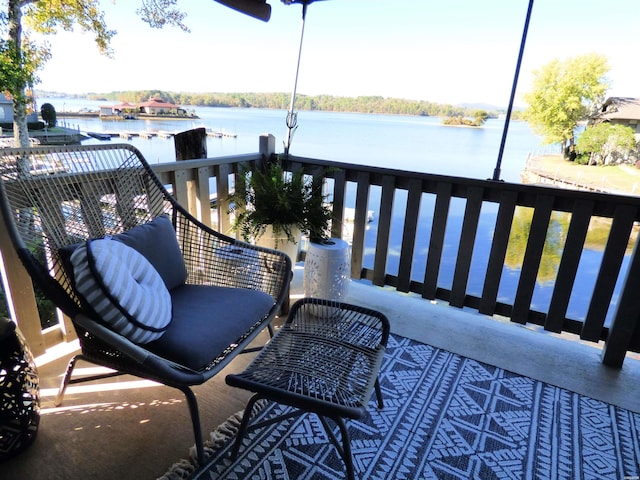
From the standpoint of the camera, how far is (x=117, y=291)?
3.90 feet

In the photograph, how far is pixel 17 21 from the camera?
6.83 metres

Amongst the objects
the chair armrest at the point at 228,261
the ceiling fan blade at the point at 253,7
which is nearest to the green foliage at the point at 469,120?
the ceiling fan blade at the point at 253,7

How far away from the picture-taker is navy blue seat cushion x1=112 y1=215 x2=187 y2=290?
1.57 meters

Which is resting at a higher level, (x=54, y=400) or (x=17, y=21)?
(x=17, y=21)

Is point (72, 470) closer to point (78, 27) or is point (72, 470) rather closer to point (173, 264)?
point (173, 264)

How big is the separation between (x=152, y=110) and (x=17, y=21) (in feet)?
19.1

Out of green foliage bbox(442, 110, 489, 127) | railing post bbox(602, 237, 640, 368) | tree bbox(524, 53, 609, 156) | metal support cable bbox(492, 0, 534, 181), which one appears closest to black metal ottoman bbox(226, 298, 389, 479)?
metal support cable bbox(492, 0, 534, 181)

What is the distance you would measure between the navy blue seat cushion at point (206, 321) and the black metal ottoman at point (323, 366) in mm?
139

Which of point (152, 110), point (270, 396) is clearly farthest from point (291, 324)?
point (152, 110)

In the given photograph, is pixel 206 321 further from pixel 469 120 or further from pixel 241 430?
pixel 469 120

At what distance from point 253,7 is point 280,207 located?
4.63 feet

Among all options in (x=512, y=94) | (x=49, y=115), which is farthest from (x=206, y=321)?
(x=49, y=115)

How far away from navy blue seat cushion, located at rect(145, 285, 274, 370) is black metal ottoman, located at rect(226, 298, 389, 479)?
0.14 m

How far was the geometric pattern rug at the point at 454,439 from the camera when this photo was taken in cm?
136
